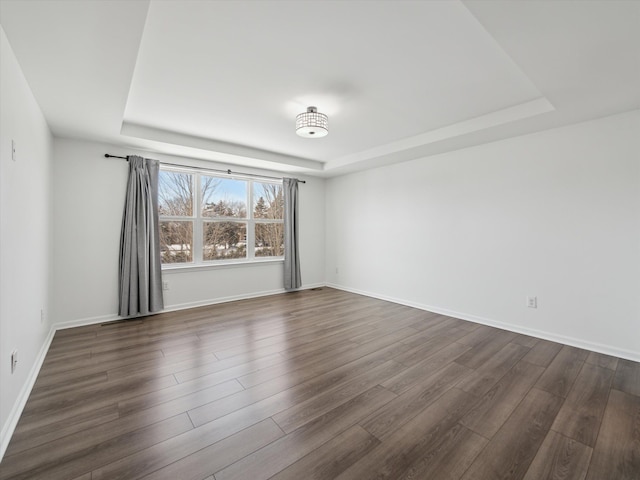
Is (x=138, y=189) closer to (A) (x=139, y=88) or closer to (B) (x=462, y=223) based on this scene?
(A) (x=139, y=88)

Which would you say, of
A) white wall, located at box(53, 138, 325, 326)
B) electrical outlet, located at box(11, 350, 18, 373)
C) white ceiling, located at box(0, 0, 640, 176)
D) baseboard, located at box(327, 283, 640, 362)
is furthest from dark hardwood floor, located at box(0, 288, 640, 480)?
white ceiling, located at box(0, 0, 640, 176)

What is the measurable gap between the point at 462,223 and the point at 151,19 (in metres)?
3.87

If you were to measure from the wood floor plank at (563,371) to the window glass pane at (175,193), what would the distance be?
15.5 ft

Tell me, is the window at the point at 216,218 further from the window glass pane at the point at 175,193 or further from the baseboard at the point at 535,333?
the baseboard at the point at 535,333

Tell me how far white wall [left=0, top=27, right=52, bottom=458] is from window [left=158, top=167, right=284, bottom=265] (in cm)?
159

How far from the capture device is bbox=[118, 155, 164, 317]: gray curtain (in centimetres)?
379

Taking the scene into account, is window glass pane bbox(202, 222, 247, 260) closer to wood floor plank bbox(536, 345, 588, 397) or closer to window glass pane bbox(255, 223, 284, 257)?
window glass pane bbox(255, 223, 284, 257)

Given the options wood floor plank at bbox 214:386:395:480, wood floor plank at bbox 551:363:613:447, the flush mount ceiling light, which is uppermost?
the flush mount ceiling light

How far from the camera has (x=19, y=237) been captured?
1979 mm

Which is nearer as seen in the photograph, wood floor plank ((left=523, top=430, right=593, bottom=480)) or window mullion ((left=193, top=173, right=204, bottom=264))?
wood floor plank ((left=523, top=430, right=593, bottom=480))

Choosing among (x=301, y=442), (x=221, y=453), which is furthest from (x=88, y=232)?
(x=301, y=442)

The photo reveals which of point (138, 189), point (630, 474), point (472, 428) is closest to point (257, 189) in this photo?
point (138, 189)

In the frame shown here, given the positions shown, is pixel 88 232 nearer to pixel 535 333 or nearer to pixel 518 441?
pixel 518 441

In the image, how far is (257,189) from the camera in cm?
528
